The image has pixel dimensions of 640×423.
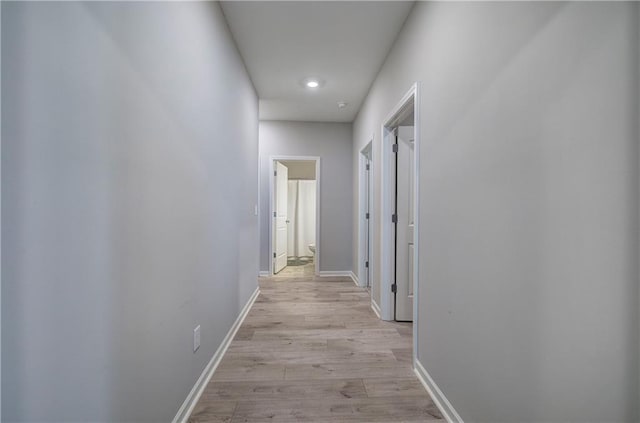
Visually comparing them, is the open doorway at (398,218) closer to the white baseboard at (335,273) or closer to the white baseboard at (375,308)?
the white baseboard at (375,308)

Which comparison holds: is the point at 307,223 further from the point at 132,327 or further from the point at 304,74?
the point at 132,327

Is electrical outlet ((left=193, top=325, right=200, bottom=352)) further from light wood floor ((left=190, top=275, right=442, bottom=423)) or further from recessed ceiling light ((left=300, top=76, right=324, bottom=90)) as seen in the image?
recessed ceiling light ((left=300, top=76, right=324, bottom=90))

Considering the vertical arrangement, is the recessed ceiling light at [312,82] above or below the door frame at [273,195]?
above

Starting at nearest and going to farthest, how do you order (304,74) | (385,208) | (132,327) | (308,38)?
(132,327) < (308,38) < (385,208) < (304,74)

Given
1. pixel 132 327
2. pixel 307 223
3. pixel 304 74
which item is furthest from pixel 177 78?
pixel 307 223

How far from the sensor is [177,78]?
136 cm

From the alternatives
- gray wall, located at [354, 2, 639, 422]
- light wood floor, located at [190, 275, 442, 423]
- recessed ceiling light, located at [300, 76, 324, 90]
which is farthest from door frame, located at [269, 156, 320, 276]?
gray wall, located at [354, 2, 639, 422]

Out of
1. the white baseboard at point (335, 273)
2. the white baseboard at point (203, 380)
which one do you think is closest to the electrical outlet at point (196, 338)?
the white baseboard at point (203, 380)

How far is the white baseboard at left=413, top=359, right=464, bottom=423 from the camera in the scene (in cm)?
144

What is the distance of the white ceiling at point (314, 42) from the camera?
203 centimetres

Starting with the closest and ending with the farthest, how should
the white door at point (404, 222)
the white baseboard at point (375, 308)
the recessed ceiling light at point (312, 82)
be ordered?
the white door at point (404, 222)
the white baseboard at point (375, 308)
the recessed ceiling light at point (312, 82)

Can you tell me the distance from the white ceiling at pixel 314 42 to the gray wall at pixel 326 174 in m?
0.96

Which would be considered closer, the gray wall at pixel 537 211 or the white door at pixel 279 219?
the gray wall at pixel 537 211

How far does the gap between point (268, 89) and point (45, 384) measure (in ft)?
10.9
